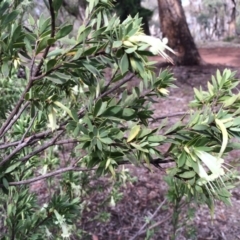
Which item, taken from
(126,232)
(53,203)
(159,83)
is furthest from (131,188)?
Answer: (159,83)

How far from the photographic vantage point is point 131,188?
9.74 feet

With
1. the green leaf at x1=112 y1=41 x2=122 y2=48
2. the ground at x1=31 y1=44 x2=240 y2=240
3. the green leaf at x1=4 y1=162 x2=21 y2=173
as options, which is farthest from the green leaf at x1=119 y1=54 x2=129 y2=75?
the ground at x1=31 y1=44 x2=240 y2=240

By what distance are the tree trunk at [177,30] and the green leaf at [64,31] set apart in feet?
20.2

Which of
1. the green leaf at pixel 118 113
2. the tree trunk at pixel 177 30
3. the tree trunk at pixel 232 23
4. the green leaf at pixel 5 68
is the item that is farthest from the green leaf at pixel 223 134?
the tree trunk at pixel 232 23

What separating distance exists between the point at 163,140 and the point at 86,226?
5.86 feet

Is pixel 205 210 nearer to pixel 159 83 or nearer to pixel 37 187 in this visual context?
pixel 37 187

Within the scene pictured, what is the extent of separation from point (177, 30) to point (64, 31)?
641 centimetres

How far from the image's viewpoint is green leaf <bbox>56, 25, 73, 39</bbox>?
2.51 ft

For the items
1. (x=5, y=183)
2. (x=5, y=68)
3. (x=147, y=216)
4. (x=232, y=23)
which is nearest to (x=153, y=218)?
(x=147, y=216)

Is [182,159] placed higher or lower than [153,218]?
higher

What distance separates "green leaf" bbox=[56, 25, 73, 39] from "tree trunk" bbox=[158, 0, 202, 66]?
615 cm

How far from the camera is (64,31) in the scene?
30.3 inches

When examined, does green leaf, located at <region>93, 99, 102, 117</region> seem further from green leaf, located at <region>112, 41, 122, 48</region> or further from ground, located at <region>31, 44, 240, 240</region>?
ground, located at <region>31, 44, 240, 240</region>

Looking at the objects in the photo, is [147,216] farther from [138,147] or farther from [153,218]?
[138,147]
